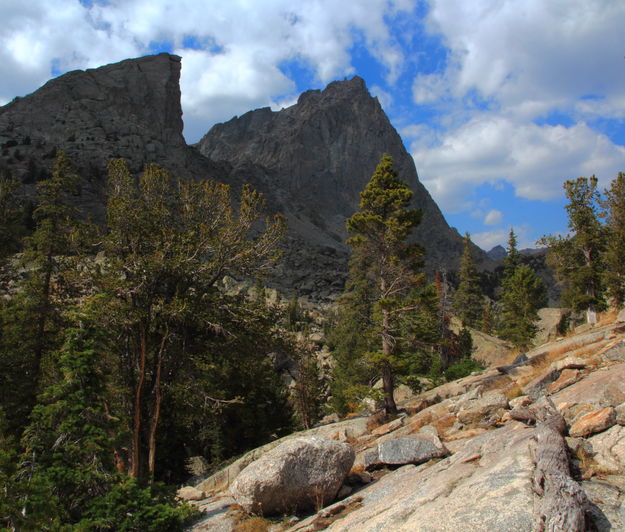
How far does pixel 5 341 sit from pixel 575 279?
3024cm

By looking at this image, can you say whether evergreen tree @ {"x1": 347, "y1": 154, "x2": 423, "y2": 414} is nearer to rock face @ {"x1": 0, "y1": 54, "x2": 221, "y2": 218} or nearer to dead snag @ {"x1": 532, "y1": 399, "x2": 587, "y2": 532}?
dead snag @ {"x1": 532, "y1": 399, "x2": 587, "y2": 532}

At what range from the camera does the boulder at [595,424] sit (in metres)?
7.86

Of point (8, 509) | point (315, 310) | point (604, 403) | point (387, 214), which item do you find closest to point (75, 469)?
point (8, 509)

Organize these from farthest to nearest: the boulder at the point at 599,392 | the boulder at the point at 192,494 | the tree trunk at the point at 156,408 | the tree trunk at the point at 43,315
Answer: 1. the tree trunk at the point at 43,315
2. the boulder at the point at 192,494
3. the tree trunk at the point at 156,408
4. the boulder at the point at 599,392

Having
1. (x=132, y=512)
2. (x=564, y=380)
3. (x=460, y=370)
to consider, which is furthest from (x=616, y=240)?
(x=132, y=512)

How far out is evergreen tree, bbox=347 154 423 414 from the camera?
18.5 m

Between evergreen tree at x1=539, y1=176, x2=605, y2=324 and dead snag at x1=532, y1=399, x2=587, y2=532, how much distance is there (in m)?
24.8

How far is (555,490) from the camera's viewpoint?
17.0 feet

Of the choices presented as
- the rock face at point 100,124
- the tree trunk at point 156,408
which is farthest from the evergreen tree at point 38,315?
the rock face at point 100,124

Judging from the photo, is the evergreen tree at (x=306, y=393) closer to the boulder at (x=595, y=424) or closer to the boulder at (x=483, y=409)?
the boulder at (x=483, y=409)

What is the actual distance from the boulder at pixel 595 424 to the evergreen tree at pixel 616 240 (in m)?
22.4

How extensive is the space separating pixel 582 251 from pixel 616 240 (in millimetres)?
2165

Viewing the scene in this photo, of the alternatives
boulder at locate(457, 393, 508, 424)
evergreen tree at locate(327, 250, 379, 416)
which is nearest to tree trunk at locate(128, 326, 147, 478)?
boulder at locate(457, 393, 508, 424)

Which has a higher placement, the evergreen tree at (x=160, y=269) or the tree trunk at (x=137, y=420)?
the evergreen tree at (x=160, y=269)
